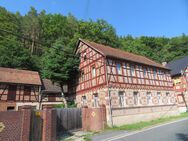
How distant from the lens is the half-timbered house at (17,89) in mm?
22531

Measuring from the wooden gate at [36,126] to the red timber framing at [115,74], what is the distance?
7938mm

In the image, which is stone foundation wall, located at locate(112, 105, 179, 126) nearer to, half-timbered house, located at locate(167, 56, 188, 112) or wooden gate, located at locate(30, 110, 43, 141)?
wooden gate, located at locate(30, 110, 43, 141)

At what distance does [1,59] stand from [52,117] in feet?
85.2

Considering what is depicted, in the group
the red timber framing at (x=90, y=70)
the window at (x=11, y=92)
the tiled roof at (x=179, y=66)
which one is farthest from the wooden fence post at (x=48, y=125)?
the tiled roof at (x=179, y=66)

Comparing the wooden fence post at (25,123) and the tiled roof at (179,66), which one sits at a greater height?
the tiled roof at (179,66)

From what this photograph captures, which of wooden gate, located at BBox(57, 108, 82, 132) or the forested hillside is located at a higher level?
the forested hillside

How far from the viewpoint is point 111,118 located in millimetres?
15266

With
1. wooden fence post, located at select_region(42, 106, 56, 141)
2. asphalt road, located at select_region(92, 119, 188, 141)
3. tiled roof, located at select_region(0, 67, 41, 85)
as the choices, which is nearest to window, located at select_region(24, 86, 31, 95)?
tiled roof, located at select_region(0, 67, 41, 85)

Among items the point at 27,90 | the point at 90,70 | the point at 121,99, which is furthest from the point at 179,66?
the point at 27,90

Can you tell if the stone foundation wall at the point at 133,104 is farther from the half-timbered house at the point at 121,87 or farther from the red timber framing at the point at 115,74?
the red timber framing at the point at 115,74

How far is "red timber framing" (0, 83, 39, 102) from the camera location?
22.5m

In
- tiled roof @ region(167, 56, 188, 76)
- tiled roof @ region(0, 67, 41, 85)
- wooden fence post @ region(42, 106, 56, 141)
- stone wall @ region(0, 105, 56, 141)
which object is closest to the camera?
stone wall @ region(0, 105, 56, 141)

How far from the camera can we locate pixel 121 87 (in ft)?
57.3

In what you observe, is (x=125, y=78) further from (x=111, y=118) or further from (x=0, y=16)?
(x=0, y=16)
